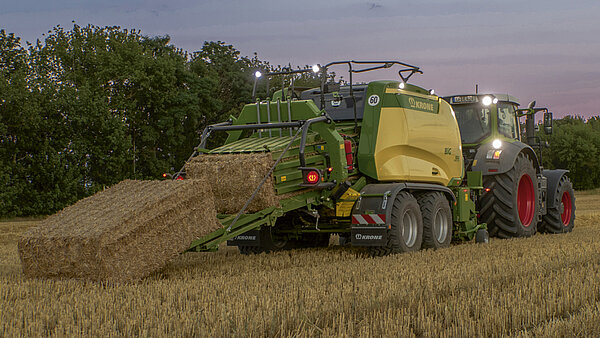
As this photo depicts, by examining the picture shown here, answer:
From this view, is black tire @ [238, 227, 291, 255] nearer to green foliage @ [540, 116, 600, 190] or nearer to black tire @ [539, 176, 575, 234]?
black tire @ [539, 176, 575, 234]

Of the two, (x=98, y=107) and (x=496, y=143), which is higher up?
(x=98, y=107)

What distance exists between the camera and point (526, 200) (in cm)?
1255

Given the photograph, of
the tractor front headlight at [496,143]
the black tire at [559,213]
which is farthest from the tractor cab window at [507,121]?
the black tire at [559,213]

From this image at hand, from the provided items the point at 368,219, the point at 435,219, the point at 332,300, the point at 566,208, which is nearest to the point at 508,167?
the point at 435,219

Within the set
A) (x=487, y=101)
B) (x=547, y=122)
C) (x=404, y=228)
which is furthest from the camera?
(x=487, y=101)

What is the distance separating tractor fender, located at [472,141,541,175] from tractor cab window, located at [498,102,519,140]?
45 cm

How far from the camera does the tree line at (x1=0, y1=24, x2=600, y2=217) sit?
26.1m

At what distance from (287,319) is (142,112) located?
30345mm

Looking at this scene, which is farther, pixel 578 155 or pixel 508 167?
pixel 578 155

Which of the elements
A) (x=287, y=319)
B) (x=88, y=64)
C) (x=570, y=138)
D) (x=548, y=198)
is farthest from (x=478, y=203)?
(x=570, y=138)

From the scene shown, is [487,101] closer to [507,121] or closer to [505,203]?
[507,121]

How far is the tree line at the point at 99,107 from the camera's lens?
26094 millimetres

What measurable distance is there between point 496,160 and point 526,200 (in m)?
1.45

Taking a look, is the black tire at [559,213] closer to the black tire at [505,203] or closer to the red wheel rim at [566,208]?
the red wheel rim at [566,208]
